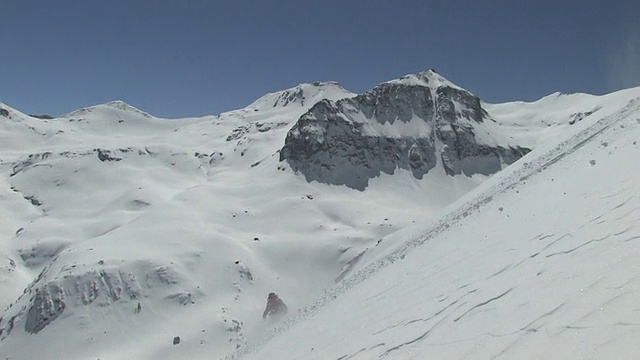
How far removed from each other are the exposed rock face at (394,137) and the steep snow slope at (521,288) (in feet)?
421

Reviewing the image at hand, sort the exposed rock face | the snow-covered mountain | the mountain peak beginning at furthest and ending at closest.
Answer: the mountain peak → the exposed rock face → the snow-covered mountain

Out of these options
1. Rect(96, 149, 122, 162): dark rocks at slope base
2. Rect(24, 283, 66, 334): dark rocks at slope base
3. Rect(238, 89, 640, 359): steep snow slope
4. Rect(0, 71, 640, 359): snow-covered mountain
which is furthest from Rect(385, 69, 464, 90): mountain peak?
Rect(238, 89, 640, 359): steep snow slope

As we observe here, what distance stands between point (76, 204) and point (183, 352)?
94.5 m

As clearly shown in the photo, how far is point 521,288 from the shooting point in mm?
8508

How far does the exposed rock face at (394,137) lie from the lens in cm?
15275

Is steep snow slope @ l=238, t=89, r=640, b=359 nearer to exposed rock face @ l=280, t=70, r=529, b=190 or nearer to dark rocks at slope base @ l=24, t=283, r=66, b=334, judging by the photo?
dark rocks at slope base @ l=24, t=283, r=66, b=334

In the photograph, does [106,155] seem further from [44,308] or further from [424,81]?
[44,308]

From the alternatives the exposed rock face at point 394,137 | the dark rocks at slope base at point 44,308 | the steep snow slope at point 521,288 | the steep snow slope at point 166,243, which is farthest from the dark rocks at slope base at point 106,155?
the steep snow slope at point 521,288

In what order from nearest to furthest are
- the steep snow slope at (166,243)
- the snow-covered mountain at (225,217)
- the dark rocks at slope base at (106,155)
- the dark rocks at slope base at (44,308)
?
1. the snow-covered mountain at (225,217)
2. the steep snow slope at (166,243)
3. the dark rocks at slope base at (44,308)
4. the dark rocks at slope base at (106,155)

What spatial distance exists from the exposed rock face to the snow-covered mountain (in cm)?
48

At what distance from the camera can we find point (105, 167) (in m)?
170

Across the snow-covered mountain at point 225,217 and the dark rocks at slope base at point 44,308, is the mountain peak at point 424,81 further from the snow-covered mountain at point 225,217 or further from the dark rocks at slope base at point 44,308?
the dark rocks at slope base at point 44,308

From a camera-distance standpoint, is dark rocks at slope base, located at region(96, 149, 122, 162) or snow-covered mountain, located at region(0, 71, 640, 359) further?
dark rocks at slope base, located at region(96, 149, 122, 162)

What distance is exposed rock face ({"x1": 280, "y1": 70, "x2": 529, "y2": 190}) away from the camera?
501ft
